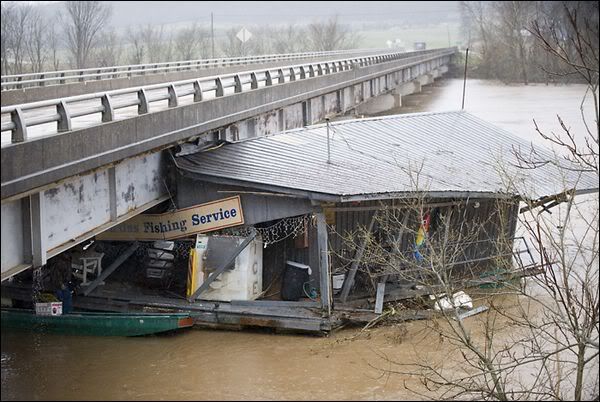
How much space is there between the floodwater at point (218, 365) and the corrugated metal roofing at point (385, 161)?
2.88 m

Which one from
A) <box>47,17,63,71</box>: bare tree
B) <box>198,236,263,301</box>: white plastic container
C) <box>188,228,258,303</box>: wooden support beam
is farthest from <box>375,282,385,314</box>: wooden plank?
<box>47,17,63,71</box>: bare tree

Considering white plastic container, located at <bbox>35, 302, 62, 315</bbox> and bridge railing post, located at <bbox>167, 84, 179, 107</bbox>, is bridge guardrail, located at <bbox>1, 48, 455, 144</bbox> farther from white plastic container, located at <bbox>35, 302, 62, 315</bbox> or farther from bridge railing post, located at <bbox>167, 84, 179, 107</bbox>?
white plastic container, located at <bbox>35, 302, 62, 315</bbox>

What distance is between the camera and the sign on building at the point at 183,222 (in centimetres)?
1862

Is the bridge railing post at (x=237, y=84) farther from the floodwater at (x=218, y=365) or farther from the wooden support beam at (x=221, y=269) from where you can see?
the floodwater at (x=218, y=365)

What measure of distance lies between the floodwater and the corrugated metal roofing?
2883 millimetres

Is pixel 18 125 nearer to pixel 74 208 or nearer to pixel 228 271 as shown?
pixel 74 208

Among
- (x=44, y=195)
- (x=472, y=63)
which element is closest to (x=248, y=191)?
(x=44, y=195)

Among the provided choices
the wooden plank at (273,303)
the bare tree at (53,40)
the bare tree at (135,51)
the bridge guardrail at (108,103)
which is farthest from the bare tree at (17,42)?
the wooden plank at (273,303)

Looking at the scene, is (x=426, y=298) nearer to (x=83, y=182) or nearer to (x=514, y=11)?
(x=83, y=182)

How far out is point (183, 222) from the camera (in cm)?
1911

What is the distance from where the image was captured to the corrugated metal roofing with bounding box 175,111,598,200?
18.4 metres

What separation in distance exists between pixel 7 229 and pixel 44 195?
43.3 inches

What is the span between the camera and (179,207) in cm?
1922

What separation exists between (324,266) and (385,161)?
3815 mm
